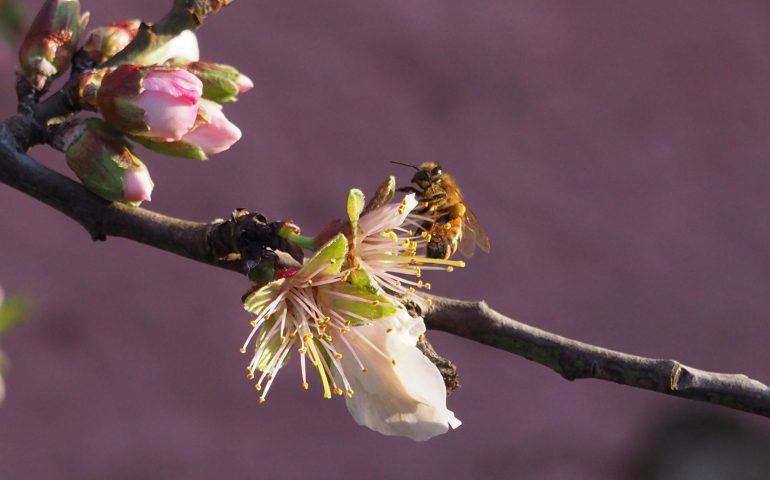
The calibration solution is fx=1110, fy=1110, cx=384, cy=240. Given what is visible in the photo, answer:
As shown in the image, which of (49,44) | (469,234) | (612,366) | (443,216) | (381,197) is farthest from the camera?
(469,234)

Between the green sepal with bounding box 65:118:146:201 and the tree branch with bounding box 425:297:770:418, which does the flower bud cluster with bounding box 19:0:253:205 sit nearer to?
the green sepal with bounding box 65:118:146:201

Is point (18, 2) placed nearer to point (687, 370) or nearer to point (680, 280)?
point (687, 370)

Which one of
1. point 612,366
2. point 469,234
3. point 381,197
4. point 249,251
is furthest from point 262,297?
point 469,234

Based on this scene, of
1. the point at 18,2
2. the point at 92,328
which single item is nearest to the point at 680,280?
Answer: the point at 92,328

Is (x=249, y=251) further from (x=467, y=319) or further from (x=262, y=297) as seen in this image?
(x=467, y=319)

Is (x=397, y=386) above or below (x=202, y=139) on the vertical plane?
below

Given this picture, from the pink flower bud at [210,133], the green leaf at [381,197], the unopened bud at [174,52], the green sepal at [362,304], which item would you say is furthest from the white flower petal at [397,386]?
the unopened bud at [174,52]

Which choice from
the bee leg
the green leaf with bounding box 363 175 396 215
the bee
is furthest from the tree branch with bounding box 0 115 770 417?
Answer: the bee leg
